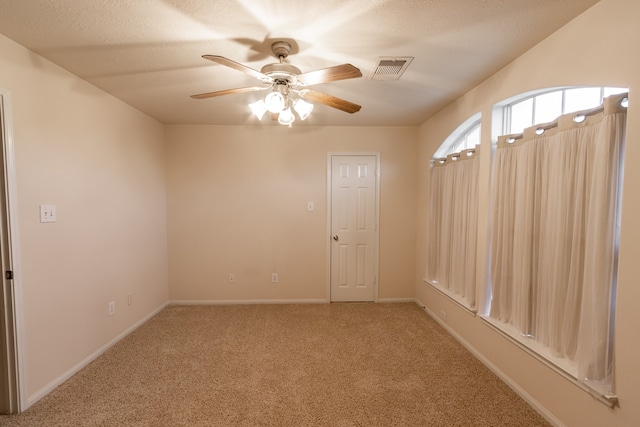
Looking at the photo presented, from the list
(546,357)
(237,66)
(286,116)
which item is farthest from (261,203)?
(546,357)

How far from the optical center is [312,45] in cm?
196

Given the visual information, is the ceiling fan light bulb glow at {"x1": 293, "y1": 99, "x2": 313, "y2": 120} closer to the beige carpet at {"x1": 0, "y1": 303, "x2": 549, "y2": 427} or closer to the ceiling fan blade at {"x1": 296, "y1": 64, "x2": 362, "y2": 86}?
the ceiling fan blade at {"x1": 296, "y1": 64, "x2": 362, "y2": 86}

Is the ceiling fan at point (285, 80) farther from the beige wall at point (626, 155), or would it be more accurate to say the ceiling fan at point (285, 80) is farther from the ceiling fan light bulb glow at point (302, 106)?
the beige wall at point (626, 155)

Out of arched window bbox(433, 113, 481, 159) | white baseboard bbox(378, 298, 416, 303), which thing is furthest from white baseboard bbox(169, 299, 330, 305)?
arched window bbox(433, 113, 481, 159)

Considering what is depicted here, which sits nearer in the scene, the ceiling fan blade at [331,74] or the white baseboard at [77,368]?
the ceiling fan blade at [331,74]

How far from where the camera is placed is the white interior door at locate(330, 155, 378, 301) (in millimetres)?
4055

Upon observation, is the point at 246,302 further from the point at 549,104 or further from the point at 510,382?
the point at 549,104

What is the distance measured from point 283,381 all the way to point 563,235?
2255 mm

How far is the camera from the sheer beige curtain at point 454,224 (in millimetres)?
A: 2730

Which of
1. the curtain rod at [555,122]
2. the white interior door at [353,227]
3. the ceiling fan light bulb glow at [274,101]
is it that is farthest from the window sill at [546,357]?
the ceiling fan light bulb glow at [274,101]

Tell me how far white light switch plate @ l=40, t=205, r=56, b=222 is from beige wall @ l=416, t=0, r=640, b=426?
353 cm

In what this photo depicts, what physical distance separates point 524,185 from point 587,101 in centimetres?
61

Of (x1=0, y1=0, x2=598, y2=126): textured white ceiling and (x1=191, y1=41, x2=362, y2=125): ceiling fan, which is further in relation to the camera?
(x1=191, y1=41, x2=362, y2=125): ceiling fan

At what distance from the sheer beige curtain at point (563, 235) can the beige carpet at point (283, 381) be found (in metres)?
0.61
